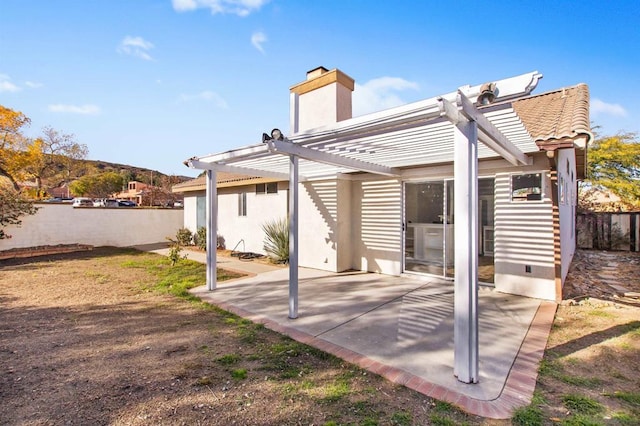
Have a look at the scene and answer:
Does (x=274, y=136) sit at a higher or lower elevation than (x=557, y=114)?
lower

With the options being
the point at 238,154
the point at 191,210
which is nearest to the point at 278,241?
the point at 238,154

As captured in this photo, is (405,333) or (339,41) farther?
(339,41)

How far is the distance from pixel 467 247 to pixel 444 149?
313 cm

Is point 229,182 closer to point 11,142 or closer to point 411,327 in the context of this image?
point 411,327

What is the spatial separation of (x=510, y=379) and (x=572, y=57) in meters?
12.4

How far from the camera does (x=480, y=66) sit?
9.59 meters

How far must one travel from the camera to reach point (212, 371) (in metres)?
3.57

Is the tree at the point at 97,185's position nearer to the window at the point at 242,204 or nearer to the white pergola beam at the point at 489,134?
the window at the point at 242,204

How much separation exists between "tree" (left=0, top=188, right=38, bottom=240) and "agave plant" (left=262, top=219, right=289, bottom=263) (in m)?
9.86

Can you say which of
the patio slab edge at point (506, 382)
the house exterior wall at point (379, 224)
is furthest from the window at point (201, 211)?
the patio slab edge at point (506, 382)

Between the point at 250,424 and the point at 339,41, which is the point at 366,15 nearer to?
the point at 339,41

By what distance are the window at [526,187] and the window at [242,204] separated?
9.59m

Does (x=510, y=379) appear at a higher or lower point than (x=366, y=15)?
lower

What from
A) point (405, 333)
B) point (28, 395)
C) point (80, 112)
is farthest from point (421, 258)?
point (80, 112)
